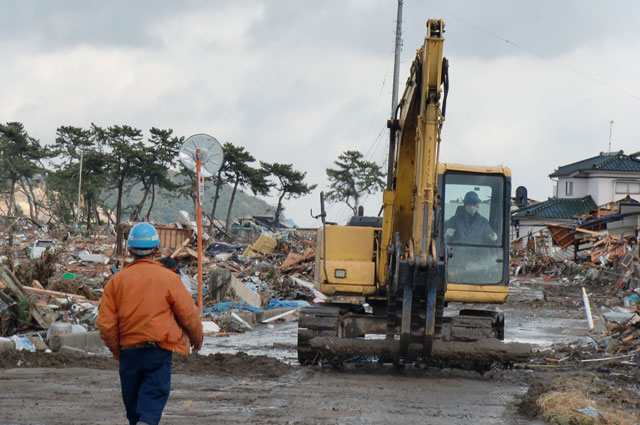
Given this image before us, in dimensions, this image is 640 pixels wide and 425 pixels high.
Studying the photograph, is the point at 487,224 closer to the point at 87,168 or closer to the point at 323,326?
the point at 323,326

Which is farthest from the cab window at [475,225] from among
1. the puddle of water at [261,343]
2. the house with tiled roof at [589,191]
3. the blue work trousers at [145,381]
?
the house with tiled roof at [589,191]

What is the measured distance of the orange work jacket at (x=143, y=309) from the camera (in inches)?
214

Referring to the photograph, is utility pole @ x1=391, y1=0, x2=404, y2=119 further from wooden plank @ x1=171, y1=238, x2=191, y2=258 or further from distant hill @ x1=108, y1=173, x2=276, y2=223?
distant hill @ x1=108, y1=173, x2=276, y2=223

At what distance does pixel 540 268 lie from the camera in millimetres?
41469

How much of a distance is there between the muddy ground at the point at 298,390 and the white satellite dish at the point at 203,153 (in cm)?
319

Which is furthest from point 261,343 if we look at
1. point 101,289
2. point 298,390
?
point 101,289

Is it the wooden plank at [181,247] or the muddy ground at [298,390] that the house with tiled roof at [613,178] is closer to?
the wooden plank at [181,247]

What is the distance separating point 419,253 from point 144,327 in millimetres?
4566

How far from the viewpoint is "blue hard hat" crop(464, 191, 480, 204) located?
11.1 m

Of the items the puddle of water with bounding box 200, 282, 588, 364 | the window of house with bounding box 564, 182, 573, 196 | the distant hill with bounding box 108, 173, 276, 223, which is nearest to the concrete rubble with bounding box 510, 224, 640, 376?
the puddle of water with bounding box 200, 282, 588, 364

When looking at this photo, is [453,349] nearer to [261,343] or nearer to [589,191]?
[261,343]

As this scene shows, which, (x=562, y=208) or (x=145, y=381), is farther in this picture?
(x=562, y=208)

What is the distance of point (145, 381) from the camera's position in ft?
18.0

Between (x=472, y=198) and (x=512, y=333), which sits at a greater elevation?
(x=472, y=198)
